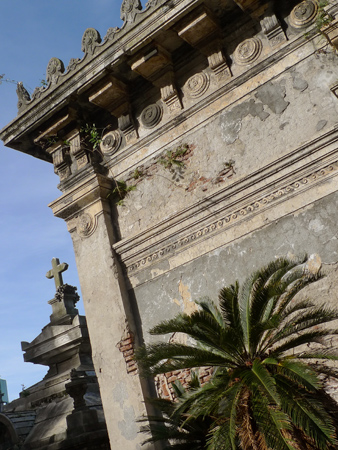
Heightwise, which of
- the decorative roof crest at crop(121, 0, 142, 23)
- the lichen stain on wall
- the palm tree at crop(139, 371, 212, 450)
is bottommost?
the palm tree at crop(139, 371, 212, 450)

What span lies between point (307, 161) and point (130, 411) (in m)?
4.35

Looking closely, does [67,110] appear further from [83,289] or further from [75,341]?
[75,341]

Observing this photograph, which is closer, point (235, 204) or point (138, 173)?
point (235, 204)

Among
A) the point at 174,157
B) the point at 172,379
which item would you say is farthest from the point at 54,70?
the point at 172,379

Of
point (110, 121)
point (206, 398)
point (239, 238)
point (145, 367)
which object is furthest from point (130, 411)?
point (110, 121)

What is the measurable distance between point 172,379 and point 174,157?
11.1 feet

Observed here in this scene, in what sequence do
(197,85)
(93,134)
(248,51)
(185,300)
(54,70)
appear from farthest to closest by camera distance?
(54,70) → (93,134) → (197,85) → (248,51) → (185,300)

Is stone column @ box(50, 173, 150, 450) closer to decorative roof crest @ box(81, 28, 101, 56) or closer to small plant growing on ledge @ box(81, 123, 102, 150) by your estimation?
small plant growing on ledge @ box(81, 123, 102, 150)

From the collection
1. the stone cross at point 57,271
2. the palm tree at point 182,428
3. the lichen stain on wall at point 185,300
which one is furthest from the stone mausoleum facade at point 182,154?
the stone cross at point 57,271

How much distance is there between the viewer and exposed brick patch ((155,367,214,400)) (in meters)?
7.10

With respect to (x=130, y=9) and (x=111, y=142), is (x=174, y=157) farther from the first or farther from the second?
(x=130, y=9)

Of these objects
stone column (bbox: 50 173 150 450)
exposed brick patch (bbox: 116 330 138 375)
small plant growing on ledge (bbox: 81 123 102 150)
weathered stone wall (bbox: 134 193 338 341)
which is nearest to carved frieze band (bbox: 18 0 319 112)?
small plant growing on ledge (bbox: 81 123 102 150)

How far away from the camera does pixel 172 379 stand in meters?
7.44

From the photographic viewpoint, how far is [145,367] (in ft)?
20.3
